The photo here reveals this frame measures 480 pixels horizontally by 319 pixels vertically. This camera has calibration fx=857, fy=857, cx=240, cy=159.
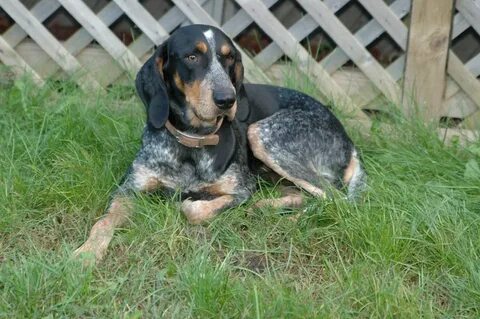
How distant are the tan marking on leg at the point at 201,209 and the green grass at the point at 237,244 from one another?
6 centimetres

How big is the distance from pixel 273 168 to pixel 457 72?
63.0 inches

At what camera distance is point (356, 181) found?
5027 millimetres

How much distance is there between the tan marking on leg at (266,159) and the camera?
4934 millimetres

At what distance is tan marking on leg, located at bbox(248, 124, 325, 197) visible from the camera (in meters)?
4.93

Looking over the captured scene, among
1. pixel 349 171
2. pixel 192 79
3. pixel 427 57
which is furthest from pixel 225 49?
pixel 427 57

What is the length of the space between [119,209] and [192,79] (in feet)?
2.58

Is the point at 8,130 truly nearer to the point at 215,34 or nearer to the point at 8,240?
the point at 8,240

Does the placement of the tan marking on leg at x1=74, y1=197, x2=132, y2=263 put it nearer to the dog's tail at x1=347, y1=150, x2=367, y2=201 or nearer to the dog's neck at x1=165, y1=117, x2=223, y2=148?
the dog's neck at x1=165, y1=117, x2=223, y2=148

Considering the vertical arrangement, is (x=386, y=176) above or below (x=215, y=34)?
below

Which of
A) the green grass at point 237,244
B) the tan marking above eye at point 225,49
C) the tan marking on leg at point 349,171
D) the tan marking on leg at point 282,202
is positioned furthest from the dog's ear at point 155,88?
the tan marking on leg at point 349,171

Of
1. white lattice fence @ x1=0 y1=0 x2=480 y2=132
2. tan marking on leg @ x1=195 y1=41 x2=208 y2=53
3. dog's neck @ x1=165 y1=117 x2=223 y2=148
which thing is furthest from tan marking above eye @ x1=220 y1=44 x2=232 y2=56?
white lattice fence @ x1=0 y1=0 x2=480 y2=132

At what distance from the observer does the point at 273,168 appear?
5.07 metres

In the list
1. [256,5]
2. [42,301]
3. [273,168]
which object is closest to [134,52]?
[256,5]

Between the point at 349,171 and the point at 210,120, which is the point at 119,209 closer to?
the point at 210,120
